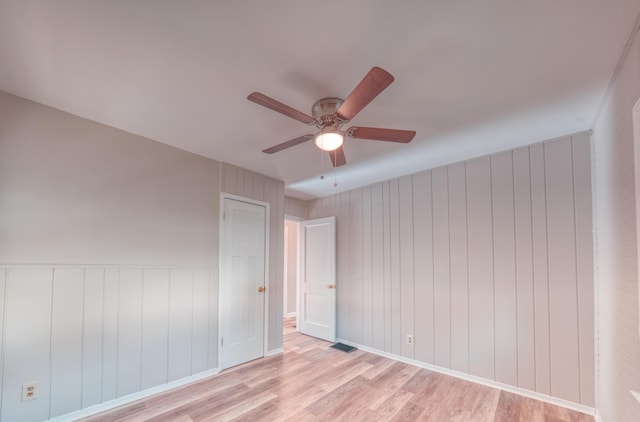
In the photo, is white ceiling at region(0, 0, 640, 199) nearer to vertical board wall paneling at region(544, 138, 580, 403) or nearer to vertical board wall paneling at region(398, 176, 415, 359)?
vertical board wall paneling at region(544, 138, 580, 403)

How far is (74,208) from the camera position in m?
2.52

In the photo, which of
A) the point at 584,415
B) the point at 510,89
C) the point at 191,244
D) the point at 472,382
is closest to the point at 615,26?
the point at 510,89

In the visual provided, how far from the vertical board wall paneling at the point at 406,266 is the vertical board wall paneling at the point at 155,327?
2.78 metres

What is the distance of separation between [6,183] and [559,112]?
426 centimetres

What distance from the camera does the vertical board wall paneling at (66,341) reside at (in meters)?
2.36

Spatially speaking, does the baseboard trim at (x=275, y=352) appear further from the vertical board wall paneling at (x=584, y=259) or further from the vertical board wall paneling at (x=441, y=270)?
the vertical board wall paneling at (x=584, y=259)

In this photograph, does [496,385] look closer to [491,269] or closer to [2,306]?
[491,269]

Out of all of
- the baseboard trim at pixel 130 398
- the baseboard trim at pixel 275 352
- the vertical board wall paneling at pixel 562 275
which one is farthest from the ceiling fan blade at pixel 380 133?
the baseboard trim at pixel 275 352

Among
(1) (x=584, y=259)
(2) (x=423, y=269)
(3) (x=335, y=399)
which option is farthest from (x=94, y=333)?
(1) (x=584, y=259)

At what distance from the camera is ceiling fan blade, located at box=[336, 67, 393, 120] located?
1.51 meters

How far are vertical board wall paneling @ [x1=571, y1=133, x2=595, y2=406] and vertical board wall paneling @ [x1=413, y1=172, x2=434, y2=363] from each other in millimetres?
1379

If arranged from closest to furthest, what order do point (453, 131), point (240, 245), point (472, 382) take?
point (453, 131) → point (472, 382) → point (240, 245)

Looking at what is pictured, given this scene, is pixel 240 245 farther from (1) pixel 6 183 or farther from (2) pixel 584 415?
(2) pixel 584 415

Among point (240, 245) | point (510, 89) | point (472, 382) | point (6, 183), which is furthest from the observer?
point (240, 245)
